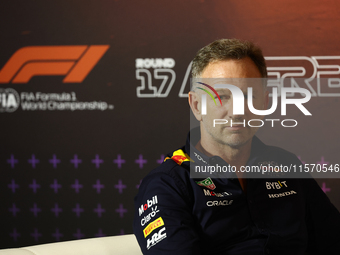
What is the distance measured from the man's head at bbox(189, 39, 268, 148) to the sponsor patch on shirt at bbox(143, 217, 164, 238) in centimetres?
41

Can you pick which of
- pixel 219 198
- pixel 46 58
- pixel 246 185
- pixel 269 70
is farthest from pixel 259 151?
pixel 46 58

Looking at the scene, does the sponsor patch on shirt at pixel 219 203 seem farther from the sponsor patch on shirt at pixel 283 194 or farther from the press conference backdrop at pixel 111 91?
the press conference backdrop at pixel 111 91

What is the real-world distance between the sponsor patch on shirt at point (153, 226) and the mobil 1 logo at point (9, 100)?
173cm

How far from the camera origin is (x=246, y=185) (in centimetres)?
133

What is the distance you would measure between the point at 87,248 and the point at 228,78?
0.80m

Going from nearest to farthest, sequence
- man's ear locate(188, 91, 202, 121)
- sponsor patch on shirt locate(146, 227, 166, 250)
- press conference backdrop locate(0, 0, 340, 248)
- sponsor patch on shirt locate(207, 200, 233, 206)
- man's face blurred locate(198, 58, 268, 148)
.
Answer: sponsor patch on shirt locate(146, 227, 166, 250), sponsor patch on shirt locate(207, 200, 233, 206), man's face blurred locate(198, 58, 268, 148), man's ear locate(188, 91, 202, 121), press conference backdrop locate(0, 0, 340, 248)

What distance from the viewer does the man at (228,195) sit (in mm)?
1133

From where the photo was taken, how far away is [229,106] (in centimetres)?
134

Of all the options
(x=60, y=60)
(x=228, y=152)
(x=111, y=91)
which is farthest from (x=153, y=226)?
(x=60, y=60)

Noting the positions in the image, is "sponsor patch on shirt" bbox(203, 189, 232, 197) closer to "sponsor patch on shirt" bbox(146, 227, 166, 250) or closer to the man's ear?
"sponsor patch on shirt" bbox(146, 227, 166, 250)

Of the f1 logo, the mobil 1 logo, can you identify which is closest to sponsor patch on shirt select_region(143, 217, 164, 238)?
the f1 logo

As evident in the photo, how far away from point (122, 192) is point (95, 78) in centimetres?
83

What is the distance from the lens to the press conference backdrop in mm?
2371

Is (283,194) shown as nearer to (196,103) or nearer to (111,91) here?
(196,103)
